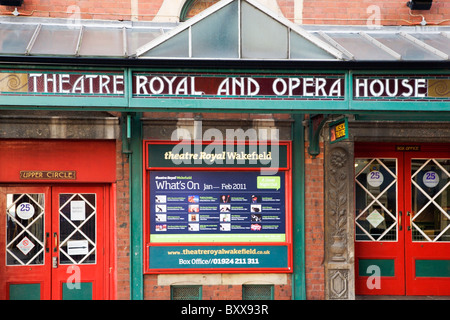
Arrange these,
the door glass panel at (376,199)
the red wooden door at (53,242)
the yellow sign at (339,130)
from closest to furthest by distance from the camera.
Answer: the yellow sign at (339,130), the red wooden door at (53,242), the door glass panel at (376,199)

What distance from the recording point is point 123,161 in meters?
6.99

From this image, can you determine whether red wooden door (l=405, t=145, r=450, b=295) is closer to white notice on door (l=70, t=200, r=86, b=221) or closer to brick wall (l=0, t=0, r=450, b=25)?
brick wall (l=0, t=0, r=450, b=25)

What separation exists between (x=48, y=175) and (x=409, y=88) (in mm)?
5452

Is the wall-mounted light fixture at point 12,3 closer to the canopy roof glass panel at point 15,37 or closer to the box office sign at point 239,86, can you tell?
the canopy roof glass panel at point 15,37

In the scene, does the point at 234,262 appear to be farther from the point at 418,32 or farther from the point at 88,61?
the point at 418,32

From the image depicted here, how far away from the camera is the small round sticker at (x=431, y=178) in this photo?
7699 millimetres

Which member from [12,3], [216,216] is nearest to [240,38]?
[216,216]

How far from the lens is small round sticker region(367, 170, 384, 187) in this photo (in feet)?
25.2

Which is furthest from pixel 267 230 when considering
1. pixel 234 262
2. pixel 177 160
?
pixel 177 160

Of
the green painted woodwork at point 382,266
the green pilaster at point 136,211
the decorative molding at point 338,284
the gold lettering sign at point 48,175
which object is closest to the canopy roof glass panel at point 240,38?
the green pilaster at point 136,211

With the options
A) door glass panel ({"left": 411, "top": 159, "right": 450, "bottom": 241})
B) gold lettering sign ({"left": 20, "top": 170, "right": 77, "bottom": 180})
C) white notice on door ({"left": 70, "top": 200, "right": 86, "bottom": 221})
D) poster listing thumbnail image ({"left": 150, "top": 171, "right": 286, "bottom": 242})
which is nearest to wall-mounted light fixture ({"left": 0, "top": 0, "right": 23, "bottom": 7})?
gold lettering sign ({"left": 20, "top": 170, "right": 77, "bottom": 180})

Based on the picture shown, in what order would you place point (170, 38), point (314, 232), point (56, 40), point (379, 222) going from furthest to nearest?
1. point (379, 222)
2. point (314, 232)
3. point (56, 40)
4. point (170, 38)

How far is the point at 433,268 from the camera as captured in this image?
761 centimetres

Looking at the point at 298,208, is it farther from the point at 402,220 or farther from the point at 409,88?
the point at 409,88
